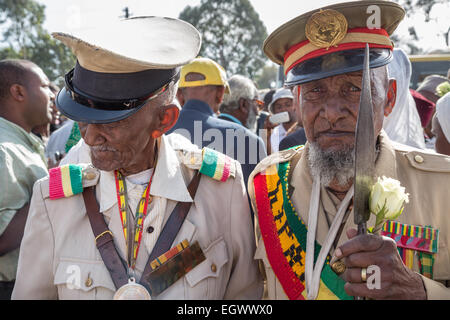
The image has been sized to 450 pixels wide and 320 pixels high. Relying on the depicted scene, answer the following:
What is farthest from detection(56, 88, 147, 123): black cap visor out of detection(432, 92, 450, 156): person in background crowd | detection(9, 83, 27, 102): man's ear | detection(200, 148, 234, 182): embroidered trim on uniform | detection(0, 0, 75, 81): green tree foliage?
detection(0, 0, 75, 81): green tree foliage

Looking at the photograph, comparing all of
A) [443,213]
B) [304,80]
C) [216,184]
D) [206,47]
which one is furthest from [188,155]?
[206,47]

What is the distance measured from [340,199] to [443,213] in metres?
0.48

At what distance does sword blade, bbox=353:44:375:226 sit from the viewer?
148cm

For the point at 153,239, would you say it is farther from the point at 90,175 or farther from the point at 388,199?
the point at 388,199

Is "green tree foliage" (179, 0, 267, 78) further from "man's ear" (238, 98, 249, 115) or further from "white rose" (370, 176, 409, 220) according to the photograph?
"white rose" (370, 176, 409, 220)

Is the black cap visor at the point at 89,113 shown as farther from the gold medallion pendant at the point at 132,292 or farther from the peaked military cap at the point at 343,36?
the peaked military cap at the point at 343,36

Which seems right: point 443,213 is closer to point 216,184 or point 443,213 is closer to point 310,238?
point 310,238

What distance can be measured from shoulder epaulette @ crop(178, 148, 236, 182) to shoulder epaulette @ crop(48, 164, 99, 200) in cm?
49

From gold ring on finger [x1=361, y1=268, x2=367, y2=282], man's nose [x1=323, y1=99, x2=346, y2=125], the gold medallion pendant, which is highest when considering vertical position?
man's nose [x1=323, y1=99, x2=346, y2=125]

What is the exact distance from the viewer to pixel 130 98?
6.57ft

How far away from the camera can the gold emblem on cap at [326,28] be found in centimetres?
212

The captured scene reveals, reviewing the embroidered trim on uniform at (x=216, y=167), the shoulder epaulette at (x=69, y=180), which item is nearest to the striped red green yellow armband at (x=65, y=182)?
the shoulder epaulette at (x=69, y=180)

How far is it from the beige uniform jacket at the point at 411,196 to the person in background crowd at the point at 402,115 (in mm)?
1150
